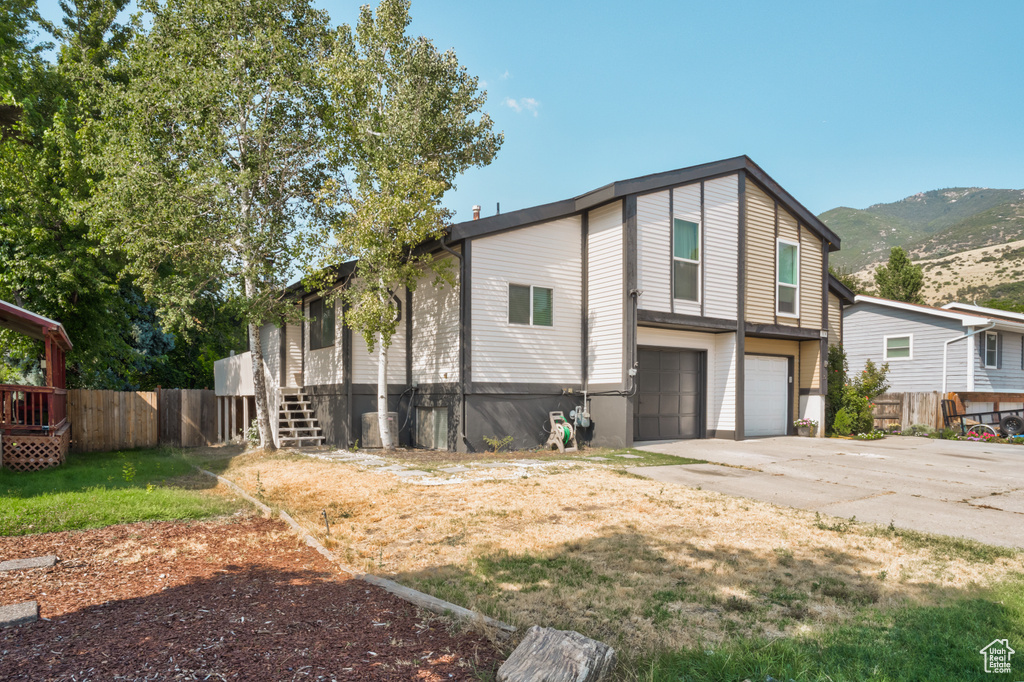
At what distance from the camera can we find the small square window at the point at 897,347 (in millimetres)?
23031

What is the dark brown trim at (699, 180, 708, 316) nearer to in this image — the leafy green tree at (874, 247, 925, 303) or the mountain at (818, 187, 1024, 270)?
the leafy green tree at (874, 247, 925, 303)

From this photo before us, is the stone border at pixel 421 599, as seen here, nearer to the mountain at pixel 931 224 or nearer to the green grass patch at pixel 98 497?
the green grass patch at pixel 98 497

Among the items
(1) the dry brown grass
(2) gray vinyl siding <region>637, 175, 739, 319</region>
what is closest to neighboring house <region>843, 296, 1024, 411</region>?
(2) gray vinyl siding <region>637, 175, 739, 319</region>

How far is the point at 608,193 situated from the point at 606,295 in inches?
90.2

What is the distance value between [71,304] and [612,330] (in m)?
14.8

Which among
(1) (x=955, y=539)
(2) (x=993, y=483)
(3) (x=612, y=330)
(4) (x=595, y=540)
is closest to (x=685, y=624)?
(4) (x=595, y=540)

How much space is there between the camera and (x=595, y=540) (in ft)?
19.3

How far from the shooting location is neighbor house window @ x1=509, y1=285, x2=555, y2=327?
44.5 feet

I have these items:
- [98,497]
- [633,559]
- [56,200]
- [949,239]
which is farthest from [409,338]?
[949,239]

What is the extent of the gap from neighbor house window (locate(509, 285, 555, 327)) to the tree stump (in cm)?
1042

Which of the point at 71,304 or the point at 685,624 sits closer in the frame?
the point at 685,624

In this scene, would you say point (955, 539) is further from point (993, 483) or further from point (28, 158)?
point (28, 158)

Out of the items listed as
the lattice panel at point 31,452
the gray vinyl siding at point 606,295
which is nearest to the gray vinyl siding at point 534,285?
the gray vinyl siding at point 606,295

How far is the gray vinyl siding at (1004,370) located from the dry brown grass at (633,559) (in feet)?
64.6
